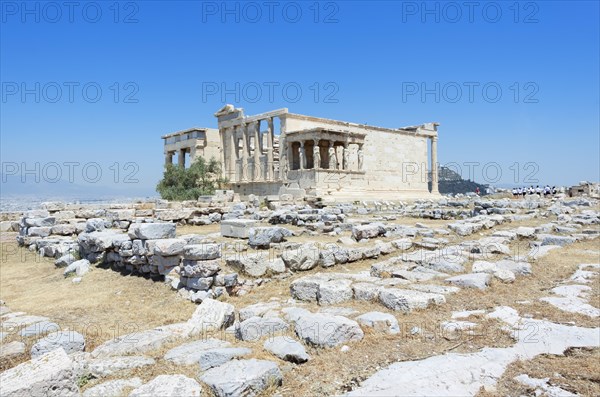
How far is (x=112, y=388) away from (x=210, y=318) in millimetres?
1810

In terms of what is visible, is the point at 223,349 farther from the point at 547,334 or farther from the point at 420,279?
the point at 420,279

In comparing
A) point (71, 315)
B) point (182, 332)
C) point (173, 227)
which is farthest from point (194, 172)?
point (182, 332)

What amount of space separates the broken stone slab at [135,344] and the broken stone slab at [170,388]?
1.03 meters

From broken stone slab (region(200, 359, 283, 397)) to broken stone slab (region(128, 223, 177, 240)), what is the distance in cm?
548

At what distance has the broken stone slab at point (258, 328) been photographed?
459 cm

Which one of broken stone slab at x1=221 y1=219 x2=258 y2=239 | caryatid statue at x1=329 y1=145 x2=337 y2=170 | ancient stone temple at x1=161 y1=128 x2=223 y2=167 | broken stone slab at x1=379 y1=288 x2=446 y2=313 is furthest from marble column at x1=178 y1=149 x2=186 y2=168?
broken stone slab at x1=379 y1=288 x2=446 y2=313

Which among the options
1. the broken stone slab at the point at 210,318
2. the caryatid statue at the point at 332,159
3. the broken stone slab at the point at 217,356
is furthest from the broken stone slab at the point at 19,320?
the caryatid statue at the point at 332,159

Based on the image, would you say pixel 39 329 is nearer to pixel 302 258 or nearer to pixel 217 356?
pixel 217 356

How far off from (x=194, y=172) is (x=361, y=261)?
23877mm

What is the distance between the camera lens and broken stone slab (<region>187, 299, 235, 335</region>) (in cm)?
506

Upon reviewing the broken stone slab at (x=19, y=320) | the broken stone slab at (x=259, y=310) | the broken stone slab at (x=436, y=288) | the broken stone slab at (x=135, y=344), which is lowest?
the broken stone slab at (x=19, y=320)

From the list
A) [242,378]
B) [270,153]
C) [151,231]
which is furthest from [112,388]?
[270,153]

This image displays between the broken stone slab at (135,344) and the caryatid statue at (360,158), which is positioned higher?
the caryatid statue at (360,158)

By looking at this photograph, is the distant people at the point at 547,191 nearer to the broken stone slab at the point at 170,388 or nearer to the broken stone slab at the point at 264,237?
the broken stone slab at the point at 264,237
